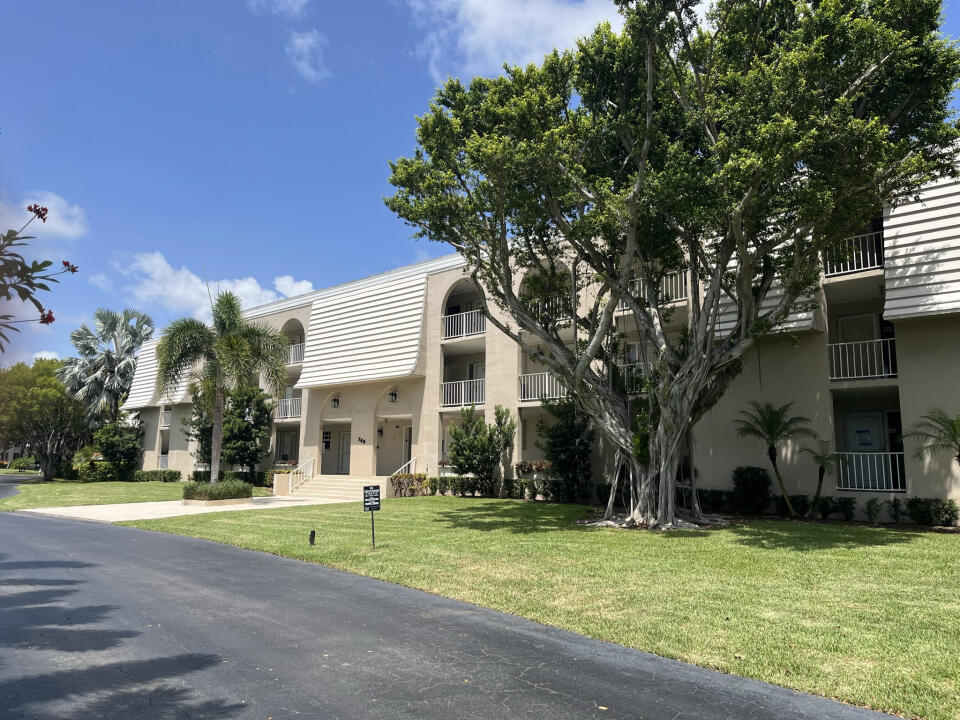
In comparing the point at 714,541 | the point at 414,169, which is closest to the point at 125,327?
the point at 414,169

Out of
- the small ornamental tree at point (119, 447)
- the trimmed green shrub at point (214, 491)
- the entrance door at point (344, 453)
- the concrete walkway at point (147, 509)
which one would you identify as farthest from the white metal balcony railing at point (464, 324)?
the small ornamental tree at point (119, 447)

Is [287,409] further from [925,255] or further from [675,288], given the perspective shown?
[925,255]

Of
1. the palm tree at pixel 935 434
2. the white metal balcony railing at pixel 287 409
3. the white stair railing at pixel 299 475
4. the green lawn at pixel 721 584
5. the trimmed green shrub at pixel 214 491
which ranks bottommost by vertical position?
the green lawn at pixel 721 584

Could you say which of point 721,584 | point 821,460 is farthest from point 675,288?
point 721,584

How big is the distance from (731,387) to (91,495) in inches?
990

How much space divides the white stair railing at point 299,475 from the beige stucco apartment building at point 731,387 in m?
0.10

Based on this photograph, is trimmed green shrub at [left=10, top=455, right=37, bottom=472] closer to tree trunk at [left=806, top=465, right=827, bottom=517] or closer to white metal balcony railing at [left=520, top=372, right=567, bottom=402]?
white metal balcony railing at [left=520, top=372, right=567, bottom=402]

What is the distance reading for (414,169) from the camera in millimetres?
15508

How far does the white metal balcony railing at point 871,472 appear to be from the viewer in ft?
53.9

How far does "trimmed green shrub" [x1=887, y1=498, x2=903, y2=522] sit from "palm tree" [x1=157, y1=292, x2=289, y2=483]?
63.6 ft

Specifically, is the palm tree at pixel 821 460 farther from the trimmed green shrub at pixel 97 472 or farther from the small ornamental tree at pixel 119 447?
the trimmed green shrub at pixel 97 472

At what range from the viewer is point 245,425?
99.4ft

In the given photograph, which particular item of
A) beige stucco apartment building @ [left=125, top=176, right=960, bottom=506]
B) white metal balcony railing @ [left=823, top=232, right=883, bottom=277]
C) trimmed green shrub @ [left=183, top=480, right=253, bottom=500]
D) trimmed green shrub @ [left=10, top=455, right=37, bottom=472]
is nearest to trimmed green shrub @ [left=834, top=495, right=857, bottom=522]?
beige stucco apartment building @ [left=125, top=176, right=960, bottom=506]

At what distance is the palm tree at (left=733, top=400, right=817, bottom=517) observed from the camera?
54.7ft
